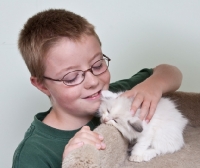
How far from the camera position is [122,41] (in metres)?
1.63

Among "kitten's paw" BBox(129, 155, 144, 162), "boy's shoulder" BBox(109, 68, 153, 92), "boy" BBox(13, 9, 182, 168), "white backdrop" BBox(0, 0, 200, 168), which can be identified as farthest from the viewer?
"white backdrop" BBox(0, 0, 200, 168)

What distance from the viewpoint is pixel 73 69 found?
96 cm

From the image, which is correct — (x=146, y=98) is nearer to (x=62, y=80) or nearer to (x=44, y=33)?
(x=62, y=80)

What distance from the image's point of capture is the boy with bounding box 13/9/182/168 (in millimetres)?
949

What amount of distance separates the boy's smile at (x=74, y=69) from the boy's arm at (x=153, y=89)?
11 cm

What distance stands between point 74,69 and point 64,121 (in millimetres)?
243

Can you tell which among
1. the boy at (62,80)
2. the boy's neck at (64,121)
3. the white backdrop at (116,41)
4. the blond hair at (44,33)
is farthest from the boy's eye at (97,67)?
the white backdrop at (116,41)

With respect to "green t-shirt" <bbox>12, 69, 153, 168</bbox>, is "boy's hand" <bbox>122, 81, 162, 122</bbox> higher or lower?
higher

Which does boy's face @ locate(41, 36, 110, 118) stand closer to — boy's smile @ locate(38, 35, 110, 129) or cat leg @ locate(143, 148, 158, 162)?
boy's smile @ locate(38, 35, 110, 129)

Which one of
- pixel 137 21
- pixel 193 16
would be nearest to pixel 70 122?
pixel 137 21

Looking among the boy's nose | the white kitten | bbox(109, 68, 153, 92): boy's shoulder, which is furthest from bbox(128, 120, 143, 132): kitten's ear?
bbox(109, 68, 153, 92): boy's shoulder

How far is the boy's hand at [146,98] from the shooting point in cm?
91

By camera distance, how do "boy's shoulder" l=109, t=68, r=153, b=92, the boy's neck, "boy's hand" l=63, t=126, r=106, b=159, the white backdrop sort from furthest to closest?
the white backdrop
"boy's shoulder" l=109, t=68, r=153, b=92
the boy's neck
"boy's hand" l=63, t=126, r=106, b=159

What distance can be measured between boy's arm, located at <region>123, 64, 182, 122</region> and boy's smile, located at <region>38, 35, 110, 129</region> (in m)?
0.11
